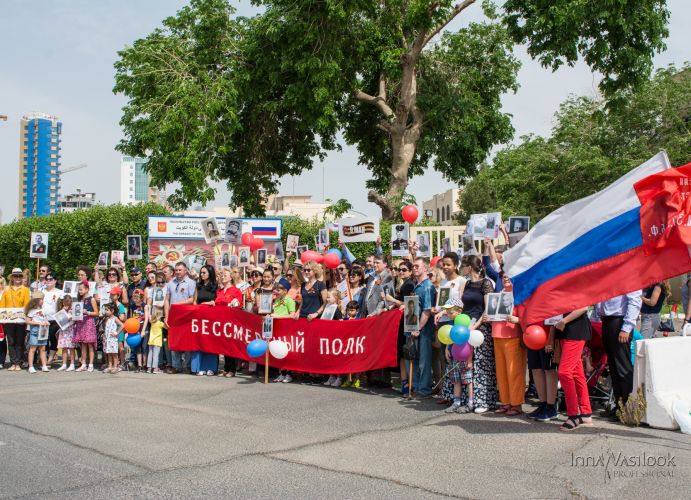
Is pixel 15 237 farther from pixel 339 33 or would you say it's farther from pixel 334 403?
pixel 334 403

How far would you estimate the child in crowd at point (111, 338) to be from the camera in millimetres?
14156

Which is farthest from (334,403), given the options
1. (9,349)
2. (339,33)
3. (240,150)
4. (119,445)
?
(240,150)

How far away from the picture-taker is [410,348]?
10562 mm

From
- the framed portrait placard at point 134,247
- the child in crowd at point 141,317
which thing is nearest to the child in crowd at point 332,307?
the child in crowd at point 141,317

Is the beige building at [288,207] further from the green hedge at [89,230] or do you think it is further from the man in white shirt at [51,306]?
the man in white shirt at [51,306]

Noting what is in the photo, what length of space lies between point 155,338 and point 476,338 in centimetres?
713

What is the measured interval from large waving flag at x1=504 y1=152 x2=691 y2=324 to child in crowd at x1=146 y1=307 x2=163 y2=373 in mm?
7757

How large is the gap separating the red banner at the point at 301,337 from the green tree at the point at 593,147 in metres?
23.1

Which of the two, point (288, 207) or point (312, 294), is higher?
point (288, 207)

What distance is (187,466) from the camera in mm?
6871

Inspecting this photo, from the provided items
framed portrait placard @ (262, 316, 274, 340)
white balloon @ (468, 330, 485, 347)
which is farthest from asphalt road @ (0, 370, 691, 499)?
framed portrait placard @ (262, 316, 274, 340)

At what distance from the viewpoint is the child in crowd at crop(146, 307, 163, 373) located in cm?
1409

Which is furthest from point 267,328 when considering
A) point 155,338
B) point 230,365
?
point 155,338

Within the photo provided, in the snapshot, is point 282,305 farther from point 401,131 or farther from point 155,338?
point 401,131
